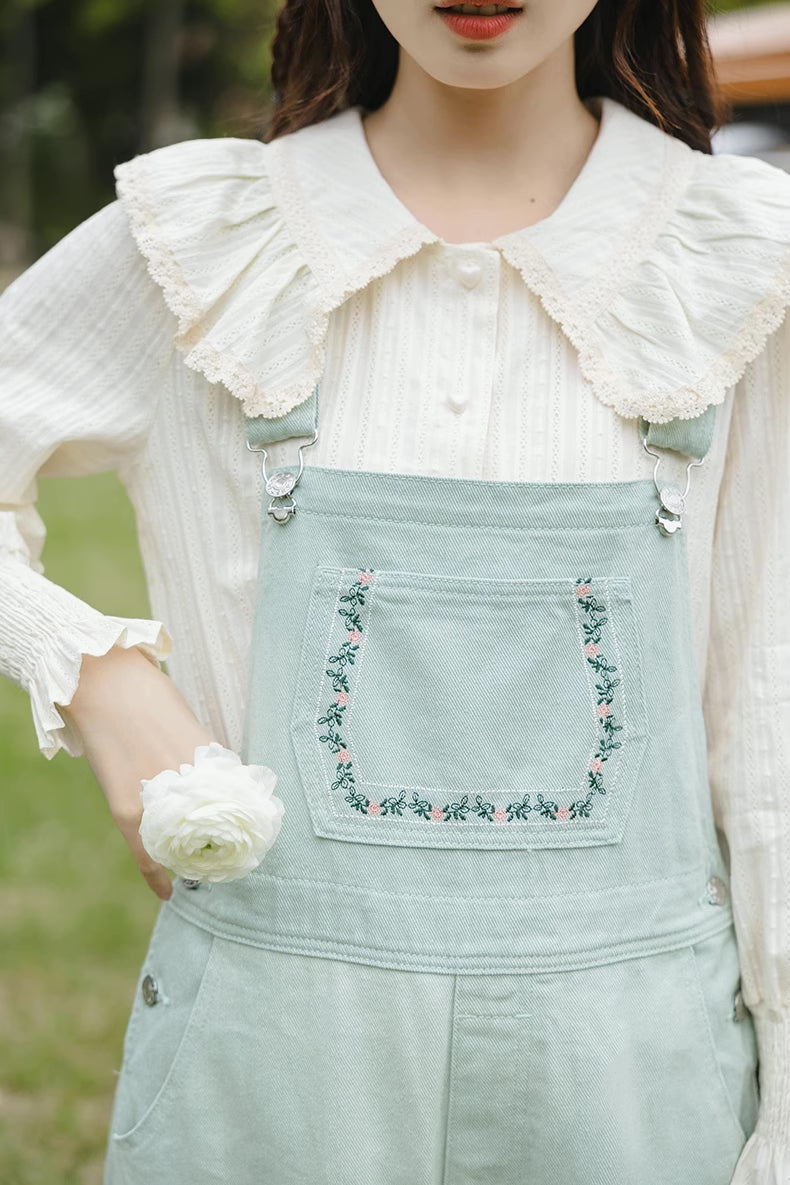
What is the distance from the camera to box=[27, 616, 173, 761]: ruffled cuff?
48.4 inches

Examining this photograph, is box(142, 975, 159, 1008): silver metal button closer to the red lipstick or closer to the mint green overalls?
the mint green overalls

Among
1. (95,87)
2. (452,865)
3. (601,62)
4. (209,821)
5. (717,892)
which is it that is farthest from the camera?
(95,87)

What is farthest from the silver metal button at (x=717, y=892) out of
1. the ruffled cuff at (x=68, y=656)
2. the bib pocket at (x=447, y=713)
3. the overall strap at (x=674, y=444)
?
the ruffled cuff at (x=68, y=656)

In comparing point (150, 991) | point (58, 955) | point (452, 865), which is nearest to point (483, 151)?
point (452, 865)

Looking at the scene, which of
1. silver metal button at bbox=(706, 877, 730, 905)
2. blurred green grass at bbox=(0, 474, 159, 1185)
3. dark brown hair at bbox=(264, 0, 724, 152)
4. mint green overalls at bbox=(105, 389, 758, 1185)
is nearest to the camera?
mint green overalls at bbox=(105, 389, 758, 1185)

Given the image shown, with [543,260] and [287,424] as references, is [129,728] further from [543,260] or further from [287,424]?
[543,260]

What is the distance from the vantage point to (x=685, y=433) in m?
1.28

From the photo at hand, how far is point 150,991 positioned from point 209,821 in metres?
0.31

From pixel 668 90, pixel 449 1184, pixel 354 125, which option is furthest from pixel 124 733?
pixel 668 90

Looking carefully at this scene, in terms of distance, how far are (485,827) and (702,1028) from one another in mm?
268

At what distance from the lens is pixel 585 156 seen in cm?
144

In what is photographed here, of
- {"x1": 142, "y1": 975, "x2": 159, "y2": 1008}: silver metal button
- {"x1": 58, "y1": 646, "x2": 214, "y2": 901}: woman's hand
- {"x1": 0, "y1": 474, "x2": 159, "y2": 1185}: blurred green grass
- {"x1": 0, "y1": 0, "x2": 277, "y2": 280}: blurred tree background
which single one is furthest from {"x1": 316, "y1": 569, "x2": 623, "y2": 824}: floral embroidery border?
{"x1": 0, "y1": 0, "x2": 277, "y2": 280}: blurred tree background

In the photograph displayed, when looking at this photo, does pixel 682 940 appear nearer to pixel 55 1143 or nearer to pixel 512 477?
pixel 512 477

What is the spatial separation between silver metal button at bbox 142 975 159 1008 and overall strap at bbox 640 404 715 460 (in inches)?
25.6
